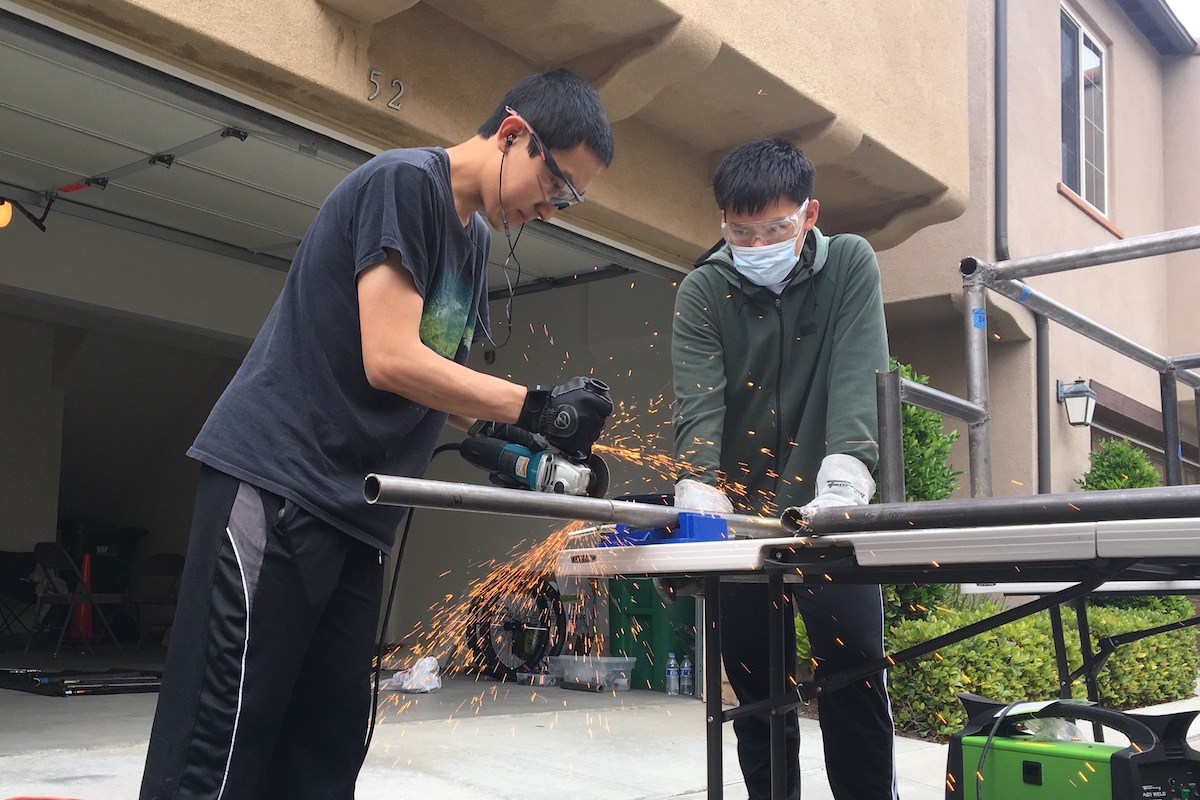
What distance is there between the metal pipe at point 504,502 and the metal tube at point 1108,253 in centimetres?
212

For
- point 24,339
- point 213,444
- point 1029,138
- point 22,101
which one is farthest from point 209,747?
point 24,339

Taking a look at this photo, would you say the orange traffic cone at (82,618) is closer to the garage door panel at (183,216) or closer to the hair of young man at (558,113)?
the garage door panel at (183,216)

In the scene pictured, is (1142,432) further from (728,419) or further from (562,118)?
(562,118)

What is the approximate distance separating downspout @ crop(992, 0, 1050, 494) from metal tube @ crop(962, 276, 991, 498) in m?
3.80

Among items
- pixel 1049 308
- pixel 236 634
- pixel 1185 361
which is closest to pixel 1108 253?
pixel 1049 308

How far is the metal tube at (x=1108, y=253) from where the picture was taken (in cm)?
313

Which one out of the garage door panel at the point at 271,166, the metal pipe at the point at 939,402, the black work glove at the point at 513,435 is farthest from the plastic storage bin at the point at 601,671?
the black work glove at the point at 513,435

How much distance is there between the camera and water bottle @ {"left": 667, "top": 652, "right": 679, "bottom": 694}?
7.66 m

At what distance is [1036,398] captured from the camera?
757cm

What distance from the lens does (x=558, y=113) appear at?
1873 mm

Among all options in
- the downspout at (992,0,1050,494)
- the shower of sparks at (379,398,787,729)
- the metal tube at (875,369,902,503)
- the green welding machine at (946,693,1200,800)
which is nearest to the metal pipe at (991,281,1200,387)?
the metal tube at (875,369,902,503)

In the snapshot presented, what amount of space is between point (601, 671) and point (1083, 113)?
22.0ft

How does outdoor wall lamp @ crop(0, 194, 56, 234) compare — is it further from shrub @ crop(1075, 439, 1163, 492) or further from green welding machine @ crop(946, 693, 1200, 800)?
shrub @ crop(1075, 439, 1163, 492)

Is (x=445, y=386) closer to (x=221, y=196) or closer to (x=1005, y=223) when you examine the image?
(x=221, y=196)
